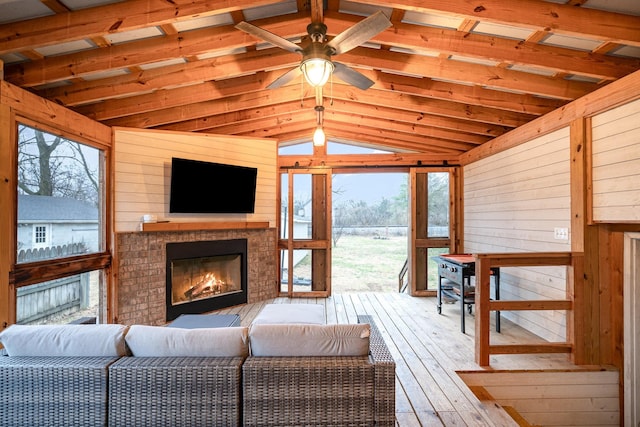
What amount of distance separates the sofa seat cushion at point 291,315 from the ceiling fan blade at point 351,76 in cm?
214

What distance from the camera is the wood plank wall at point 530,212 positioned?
3.40 meters

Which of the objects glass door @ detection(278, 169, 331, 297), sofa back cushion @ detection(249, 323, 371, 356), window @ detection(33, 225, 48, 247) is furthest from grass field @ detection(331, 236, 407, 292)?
sofa back cushion @ detection(249, 323, 371, 356)

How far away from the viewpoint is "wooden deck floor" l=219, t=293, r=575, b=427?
2.35m

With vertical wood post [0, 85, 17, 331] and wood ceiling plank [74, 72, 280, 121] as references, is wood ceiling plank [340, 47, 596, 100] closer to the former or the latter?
wood ceiling plank [74, 72, 280, 121]

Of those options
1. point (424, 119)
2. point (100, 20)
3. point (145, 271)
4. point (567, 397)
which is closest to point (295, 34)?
point (100, 20)

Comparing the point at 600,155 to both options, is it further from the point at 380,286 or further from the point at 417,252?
the point at 380,286

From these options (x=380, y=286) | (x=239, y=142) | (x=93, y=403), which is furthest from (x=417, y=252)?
(x=93, y=403)

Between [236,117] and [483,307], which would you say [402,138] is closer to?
[236,117]

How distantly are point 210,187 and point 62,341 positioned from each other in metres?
2.97

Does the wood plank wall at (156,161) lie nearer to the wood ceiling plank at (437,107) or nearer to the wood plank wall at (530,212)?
the wood ceiling plank at (437,107)

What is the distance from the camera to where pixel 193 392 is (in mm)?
1742

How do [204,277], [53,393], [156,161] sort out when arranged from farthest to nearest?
[204,277] < [156,161] < [53,393]

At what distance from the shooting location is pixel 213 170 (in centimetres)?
460

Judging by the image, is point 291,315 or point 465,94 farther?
point 465,94
